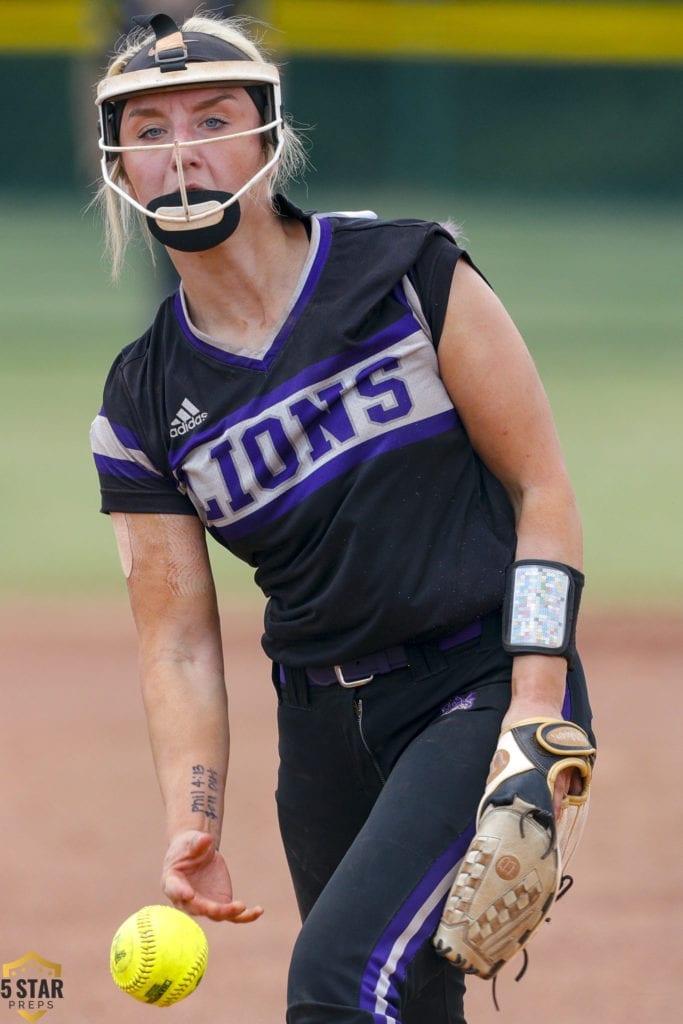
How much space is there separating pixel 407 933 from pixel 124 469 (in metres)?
1.15

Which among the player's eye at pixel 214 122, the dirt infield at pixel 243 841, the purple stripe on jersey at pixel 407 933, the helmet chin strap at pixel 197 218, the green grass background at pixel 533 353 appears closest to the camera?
the purple stripe on jersey at pixel 407 933

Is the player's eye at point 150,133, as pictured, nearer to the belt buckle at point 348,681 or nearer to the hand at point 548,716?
the belt buckle at point 348,681

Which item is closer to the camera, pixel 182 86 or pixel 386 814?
pixel 386 814

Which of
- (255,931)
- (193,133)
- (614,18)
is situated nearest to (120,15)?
(255,931)

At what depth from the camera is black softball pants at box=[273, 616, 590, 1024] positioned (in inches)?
109

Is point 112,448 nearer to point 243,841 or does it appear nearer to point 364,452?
point 364,452

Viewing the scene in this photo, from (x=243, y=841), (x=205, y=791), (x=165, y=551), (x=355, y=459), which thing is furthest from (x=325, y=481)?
(x=243, y=841)

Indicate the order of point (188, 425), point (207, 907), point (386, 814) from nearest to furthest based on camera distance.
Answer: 1. point (386, 814)
2. point (207, 907)
3. point (188, 425)

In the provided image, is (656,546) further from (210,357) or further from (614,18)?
(614,18)

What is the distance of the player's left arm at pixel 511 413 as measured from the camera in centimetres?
311

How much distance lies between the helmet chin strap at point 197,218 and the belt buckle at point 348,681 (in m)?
0.88

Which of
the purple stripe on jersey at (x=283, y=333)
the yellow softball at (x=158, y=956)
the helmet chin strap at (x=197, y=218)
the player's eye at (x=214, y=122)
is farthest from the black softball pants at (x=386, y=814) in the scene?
the player's eye at (x=214, y=122)

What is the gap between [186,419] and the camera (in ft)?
10.8

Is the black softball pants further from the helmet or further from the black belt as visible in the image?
the helmet
